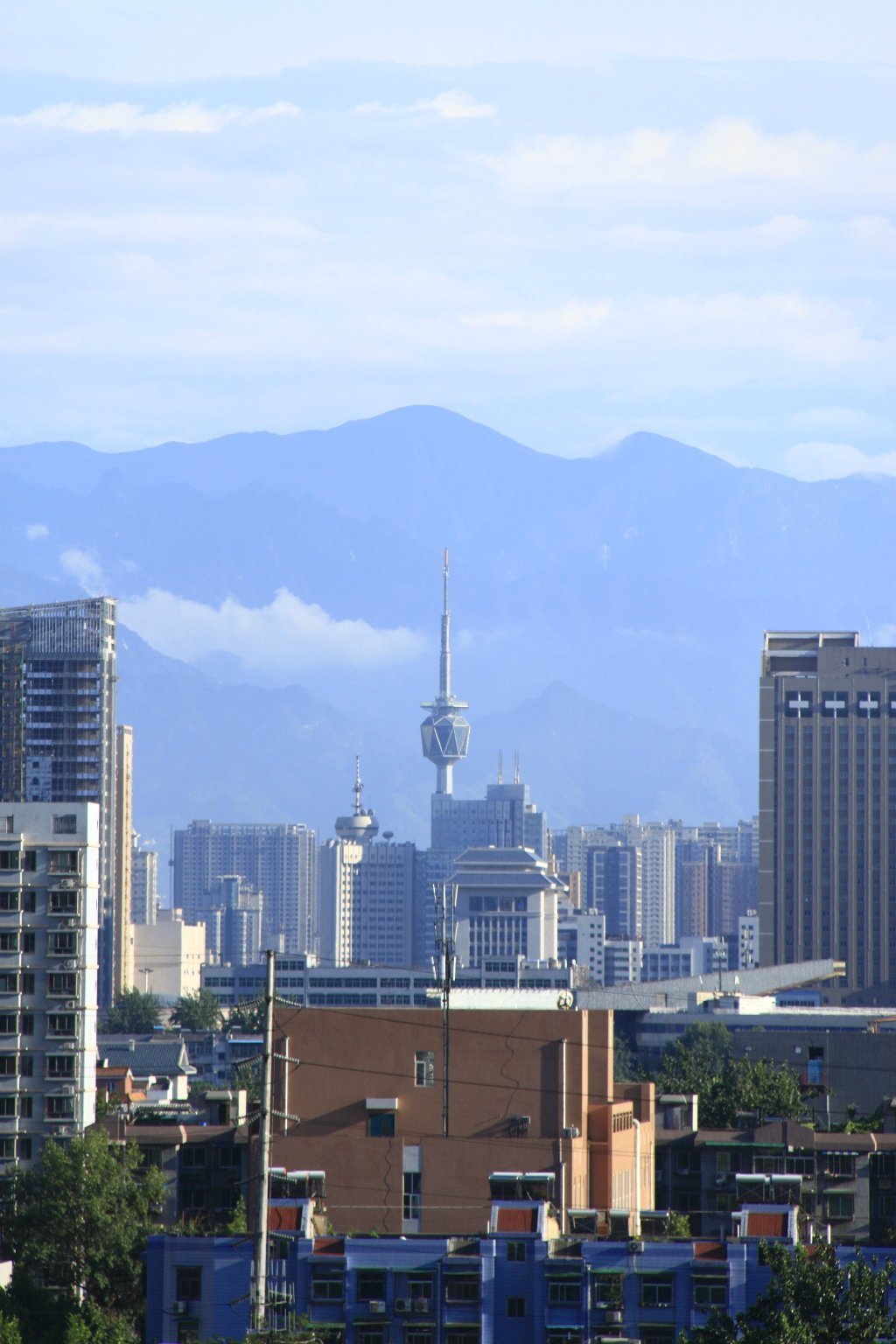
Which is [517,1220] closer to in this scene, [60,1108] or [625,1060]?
[60,1108]

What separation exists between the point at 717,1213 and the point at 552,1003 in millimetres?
66145

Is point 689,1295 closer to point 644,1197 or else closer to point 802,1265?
point 802,1265

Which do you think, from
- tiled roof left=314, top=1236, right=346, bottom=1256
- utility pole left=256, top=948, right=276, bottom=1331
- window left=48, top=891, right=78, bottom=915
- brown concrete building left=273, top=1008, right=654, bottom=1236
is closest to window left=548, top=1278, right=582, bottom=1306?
tiled roof left=314, top=1236, right=346, bottom=1256

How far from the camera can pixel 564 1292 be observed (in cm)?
5600

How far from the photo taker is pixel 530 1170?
7000 centimetres

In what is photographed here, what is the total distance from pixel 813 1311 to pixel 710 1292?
9.10 m

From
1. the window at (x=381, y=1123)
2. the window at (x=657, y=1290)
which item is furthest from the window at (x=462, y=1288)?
the window at (x=381, y=1123)

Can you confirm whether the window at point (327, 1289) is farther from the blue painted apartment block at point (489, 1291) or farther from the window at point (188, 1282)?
the window at point (188, 1282)

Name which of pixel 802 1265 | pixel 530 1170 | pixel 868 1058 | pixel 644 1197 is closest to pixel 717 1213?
pixel 644 1197

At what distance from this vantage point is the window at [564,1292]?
184ft

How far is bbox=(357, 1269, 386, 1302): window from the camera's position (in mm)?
56000

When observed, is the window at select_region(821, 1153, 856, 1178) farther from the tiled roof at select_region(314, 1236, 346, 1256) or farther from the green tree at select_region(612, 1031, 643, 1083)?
the green tree at select_region(612, 1031, 643, 1083)

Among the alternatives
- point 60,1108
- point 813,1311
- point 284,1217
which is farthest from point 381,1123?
point 813,1311

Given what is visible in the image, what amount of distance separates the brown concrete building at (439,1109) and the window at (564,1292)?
12252 millimetres
